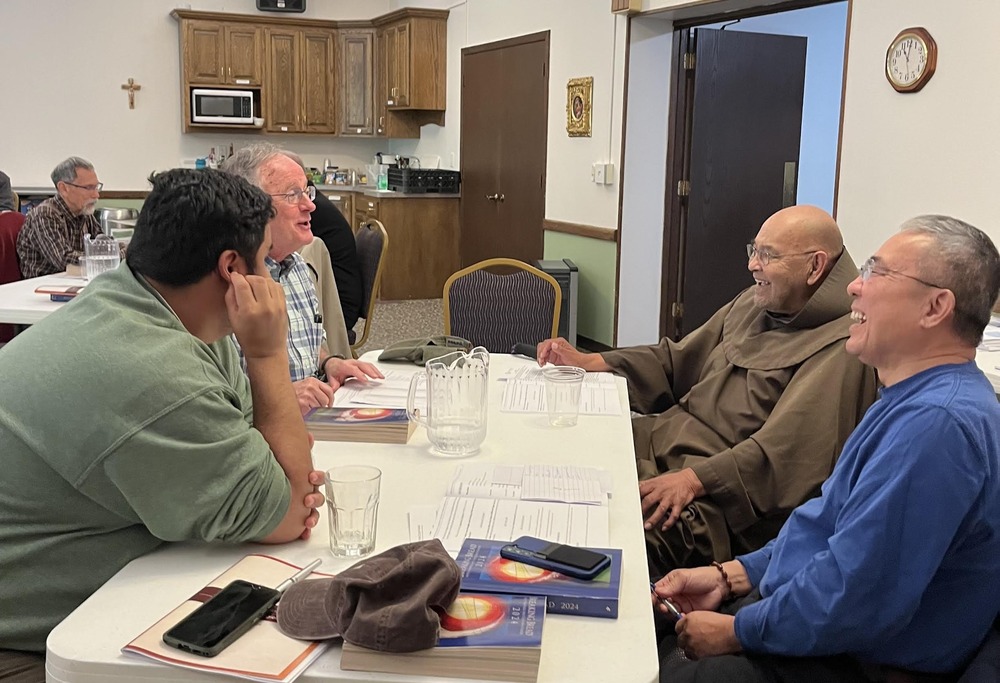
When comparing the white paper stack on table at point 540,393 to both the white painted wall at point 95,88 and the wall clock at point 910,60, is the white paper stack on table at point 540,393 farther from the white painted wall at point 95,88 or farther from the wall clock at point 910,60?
the white painted wall at point 95,88

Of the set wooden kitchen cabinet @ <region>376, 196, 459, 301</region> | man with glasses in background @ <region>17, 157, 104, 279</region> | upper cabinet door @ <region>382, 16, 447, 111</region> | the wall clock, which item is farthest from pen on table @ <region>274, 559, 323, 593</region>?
upper cabinet door @ <region>382, 16, 447, 111</region>

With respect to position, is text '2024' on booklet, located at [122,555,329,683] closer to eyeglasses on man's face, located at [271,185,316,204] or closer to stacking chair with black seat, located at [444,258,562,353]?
eyeglasses on man's face, located at [271,185,316,204]

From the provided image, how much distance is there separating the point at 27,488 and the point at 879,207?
12.4ft

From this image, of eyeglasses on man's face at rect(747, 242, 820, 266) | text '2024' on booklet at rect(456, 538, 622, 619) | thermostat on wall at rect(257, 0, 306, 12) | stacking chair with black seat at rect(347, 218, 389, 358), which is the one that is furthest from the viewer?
thermostat on wall at rect(257, 0, 306, 12)

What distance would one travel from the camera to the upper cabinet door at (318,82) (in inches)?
365

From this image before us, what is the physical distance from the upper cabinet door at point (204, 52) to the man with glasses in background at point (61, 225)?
4.23m

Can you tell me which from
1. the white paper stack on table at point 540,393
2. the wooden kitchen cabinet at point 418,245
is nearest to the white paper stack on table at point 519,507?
the white paper stack on table at point 540,393

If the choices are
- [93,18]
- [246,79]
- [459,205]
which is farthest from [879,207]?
[93,18]

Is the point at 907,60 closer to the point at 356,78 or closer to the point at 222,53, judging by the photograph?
the point at 356,78

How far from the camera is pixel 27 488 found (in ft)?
4.52

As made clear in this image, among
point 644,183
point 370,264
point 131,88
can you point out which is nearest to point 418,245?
point 644,183

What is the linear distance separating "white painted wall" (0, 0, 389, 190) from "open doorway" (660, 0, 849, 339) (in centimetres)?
513

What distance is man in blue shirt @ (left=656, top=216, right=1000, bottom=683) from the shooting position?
4.61 feet

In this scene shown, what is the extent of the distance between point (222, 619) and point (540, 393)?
4.33 ft
